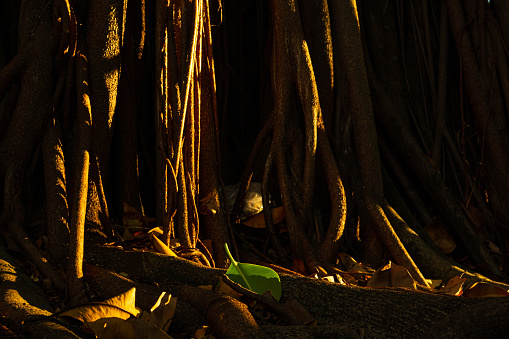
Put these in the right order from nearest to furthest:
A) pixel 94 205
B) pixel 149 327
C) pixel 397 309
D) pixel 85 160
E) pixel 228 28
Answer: pixel 149 327, pixel 397 309, pixel 85 160, pixel 94 205, pixel 228 28

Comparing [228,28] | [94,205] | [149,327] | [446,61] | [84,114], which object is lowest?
[149,327]

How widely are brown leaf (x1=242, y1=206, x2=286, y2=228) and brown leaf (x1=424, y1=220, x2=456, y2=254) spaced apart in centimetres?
81

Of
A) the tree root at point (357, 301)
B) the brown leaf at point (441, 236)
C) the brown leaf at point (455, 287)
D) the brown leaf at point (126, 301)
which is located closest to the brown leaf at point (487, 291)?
the brown leaf at point (455, 287)

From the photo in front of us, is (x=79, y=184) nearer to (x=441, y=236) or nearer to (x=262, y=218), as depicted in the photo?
(x=262, y=218)

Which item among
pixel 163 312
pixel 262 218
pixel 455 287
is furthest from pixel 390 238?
pixel 163 312

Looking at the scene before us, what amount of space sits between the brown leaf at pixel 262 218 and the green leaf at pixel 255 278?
878 mm

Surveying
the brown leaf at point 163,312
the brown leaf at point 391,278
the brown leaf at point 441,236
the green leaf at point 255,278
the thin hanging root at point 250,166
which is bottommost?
the brown leaf at point 441,236

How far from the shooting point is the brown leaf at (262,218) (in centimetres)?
249

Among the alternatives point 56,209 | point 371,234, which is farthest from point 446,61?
point 56,209

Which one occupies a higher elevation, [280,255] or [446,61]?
[446,61]

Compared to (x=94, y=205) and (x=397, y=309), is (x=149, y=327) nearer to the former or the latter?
(x=397, y=309)

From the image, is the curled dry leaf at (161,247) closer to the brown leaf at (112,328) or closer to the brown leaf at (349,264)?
the brown leaf at (112,328)

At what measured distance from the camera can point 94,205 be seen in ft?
6.92

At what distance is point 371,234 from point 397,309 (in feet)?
3.51
